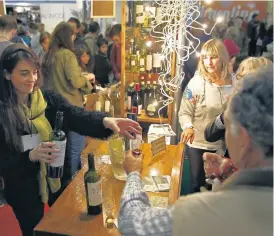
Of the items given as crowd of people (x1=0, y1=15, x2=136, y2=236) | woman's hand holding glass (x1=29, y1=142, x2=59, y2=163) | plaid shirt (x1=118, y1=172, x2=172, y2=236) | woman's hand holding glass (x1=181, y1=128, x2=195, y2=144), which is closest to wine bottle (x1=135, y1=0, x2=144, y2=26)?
woman's hand holding glass (x1=181, y1=128, x2=195, y2=144)

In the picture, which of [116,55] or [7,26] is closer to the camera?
[7,26]

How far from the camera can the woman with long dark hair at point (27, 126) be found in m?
1.65

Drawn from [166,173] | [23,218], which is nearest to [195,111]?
[166,173]

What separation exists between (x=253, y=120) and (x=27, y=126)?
1.23m

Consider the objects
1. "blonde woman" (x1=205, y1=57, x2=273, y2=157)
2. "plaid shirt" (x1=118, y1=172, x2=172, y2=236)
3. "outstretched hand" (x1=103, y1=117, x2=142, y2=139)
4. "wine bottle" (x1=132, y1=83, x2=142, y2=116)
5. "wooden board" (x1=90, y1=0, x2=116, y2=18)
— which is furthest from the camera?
"wine bottle" (x1=132, y1=83, x2=142, y2=116)

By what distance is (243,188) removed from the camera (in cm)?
80

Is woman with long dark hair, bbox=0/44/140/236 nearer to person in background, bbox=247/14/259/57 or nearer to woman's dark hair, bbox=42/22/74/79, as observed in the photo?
woman's dark hair, bbox=42/22/74/79

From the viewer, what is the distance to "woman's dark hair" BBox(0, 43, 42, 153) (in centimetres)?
162

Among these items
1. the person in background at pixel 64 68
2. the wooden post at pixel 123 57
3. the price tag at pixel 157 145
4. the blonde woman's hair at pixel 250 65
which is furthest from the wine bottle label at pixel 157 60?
the price tag at pixel 157 145

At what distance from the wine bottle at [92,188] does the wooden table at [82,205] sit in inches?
1.5

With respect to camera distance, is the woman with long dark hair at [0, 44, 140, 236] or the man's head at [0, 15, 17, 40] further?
the man's head at [0, 15, 17, 40]

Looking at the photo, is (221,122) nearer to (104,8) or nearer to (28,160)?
(28,160)

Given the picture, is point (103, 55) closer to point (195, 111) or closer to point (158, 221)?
point (195, 111)

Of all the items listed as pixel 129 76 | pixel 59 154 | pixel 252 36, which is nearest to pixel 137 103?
pixel 129 76
